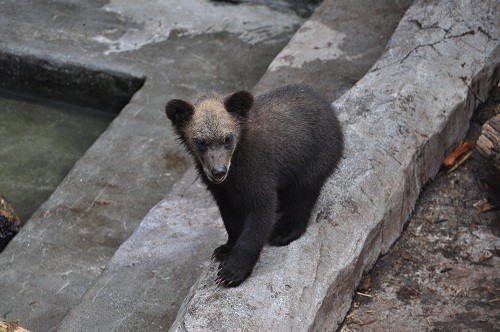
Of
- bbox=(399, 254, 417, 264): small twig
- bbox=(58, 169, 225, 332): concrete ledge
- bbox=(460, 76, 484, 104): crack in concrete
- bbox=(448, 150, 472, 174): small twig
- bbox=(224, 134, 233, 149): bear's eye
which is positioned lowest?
bbox=(58, 169, 225, 332): concrete ledge

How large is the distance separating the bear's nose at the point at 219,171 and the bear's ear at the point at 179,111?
1.43 feet

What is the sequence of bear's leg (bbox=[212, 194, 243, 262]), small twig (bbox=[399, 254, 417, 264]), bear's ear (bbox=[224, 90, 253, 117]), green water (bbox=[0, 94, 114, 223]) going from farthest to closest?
green water (bbox=[0, 94, 114, 223]) < small twig (bbox=[399, 254, 417, 264]) < bear's leg (bbox=[212, 194, 243, 262]) < bear's ear (bbox=[224, 90, 253, 117])

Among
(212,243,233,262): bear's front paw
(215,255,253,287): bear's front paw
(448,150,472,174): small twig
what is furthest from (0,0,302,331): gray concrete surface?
(448,150,472,174): small twig

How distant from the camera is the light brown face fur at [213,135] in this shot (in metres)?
4.94

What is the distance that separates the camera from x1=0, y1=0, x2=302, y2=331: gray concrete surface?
267 inches

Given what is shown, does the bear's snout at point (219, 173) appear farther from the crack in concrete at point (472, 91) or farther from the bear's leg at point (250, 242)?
the crack in concrete at point (472, 91)

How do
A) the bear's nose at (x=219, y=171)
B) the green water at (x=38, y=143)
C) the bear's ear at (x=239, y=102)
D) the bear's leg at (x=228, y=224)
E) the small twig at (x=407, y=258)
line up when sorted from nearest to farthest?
1. the bear's nose at (x=219, y=171)
2. the bear's ear at (x=239, y=102)
3. the bear's leg at (x=228, y=224)
4. the small twig at (x=407, y=258)
5. the green water at (x=38, y=143)

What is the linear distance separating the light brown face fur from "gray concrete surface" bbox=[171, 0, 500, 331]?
28.0 inches

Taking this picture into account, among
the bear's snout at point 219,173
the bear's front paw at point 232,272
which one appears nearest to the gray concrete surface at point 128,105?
the bear's front paw at point 232,272

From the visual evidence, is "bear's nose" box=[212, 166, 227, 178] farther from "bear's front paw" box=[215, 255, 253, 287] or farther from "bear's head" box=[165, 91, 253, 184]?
"bear's front paw" box=[215, 255, 253, 287]

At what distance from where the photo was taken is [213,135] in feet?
16.4

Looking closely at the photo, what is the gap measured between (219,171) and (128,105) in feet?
13.1

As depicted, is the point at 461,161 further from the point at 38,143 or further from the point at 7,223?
the point at 38,143

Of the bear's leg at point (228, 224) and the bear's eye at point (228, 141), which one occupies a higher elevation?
the bear's eye at point (228, 141)
